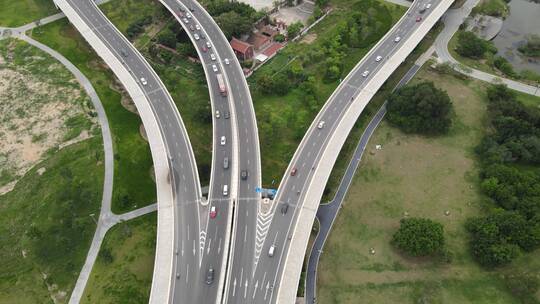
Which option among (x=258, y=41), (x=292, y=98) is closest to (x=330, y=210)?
(x=292, y=98)

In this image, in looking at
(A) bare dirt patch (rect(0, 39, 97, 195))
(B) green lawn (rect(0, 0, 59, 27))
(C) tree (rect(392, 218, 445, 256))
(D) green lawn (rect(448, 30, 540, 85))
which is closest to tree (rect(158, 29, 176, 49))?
(A) bare dirt patch (rect(0, 39, 97, 195))

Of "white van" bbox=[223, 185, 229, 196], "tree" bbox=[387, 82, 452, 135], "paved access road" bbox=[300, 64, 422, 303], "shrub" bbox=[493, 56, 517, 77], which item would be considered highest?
"white van" bbox=[223, 185, 229, 196]

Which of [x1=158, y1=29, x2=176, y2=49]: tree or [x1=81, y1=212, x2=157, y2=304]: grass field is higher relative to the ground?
[x1=158, y1=29, x2=176, y2=49]: tree

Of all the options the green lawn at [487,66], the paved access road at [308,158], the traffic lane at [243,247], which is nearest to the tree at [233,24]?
the paved access road at [308,158]

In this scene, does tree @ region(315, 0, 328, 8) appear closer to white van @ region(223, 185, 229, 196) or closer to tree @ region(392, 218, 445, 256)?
white van @ region(223, 185, 229, 196)

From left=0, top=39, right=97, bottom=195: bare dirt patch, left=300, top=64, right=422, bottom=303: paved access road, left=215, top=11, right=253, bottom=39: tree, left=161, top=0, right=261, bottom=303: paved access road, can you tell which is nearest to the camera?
left=161, top=0, right=261, bottom=303: paved access road

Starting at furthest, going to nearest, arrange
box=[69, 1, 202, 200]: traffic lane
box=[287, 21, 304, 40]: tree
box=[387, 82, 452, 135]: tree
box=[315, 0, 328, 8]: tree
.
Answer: box=[315, 0, 328, 8]: tree < box=[287, 21, 304, 40]: tree < box=[69, 1, 202, 200]: traffic lane < box=[387, 82, 452, 135]: tree

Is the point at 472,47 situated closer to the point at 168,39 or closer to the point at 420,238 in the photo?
the point at 420,238
